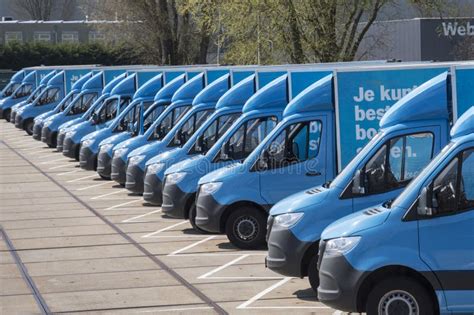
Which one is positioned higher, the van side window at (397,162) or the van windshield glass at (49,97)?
the van windshield glass at (49,97)

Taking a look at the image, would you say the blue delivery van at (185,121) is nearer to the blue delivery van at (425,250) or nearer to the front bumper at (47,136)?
the blue delivery van at (425,250)

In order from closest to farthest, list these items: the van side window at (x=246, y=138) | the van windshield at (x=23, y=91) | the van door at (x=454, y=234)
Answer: the van door at (x=454, y=234), the van side window at (x=246, y=138), the van windshield at (x=23, y=91)

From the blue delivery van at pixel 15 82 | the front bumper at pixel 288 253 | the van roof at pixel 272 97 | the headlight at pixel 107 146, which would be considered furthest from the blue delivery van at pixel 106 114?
the blue delivery van at pixel 15 82

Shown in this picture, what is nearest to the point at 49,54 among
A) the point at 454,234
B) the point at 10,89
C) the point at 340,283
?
the point at 10,89

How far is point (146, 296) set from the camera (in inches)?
515

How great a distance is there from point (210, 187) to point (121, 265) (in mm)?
1988

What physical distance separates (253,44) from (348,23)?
2.90 m

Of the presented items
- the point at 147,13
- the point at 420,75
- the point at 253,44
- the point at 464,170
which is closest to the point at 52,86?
the point at 147,13

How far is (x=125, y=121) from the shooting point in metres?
27.2

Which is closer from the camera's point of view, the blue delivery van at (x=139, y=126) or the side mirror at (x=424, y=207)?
the side mirror at (x=424, y=207)

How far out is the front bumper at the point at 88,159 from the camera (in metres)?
28.0

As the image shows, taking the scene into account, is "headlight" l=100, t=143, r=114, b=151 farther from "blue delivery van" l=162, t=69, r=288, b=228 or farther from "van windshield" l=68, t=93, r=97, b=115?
"van windshield" l=68, t=93, r=97, b=115

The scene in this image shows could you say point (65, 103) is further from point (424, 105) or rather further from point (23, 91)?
point (424, 105)

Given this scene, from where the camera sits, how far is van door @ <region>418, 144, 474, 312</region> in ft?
33.1
